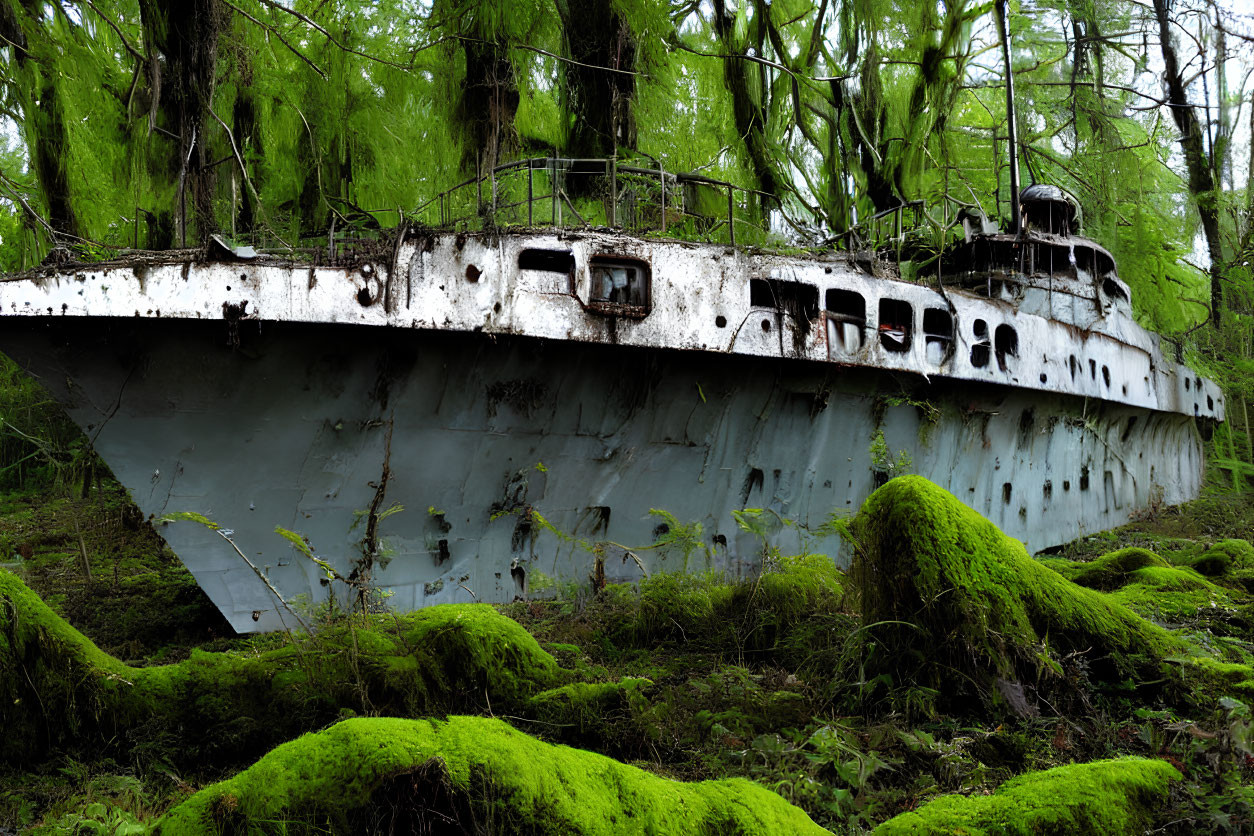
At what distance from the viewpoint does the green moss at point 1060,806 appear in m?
2.96

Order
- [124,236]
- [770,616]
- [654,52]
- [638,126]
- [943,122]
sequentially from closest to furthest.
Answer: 1. [770,616]
2. [654,52]
3. [638,126]
4. [943,122]
5. [124,236]

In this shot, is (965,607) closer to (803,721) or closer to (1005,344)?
(803,721)

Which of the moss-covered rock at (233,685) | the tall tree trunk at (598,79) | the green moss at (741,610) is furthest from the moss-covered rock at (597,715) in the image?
the tall tree trunk at (598,79)

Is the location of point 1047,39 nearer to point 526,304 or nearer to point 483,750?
point 526,304

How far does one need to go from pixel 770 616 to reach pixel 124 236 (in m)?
13.3

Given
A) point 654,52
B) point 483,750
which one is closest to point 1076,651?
point 483,750

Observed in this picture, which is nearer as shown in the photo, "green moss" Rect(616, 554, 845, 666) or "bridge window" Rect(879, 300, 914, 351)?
"green moss" Rect(616, 554, 845, 666)

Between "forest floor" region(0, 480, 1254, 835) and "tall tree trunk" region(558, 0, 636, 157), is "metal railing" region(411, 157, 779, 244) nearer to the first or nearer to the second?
"tall tree trunk" region(558, 0, 636, 157)

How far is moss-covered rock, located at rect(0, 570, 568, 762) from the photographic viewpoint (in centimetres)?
416

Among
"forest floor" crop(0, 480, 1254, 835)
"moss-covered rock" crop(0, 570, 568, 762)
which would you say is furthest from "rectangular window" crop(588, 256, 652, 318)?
"moss-covered rock" crop(0, 570, 568, 762)

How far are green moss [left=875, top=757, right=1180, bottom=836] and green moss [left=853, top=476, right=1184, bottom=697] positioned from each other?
0.99m

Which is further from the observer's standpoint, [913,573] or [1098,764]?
[913,573]

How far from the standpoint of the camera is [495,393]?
755 cm

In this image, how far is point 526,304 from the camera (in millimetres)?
7250
